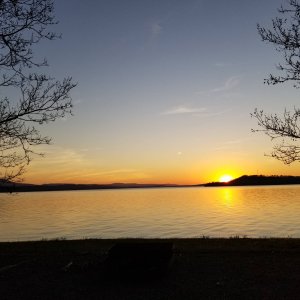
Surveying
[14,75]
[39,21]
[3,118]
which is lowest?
[3,118]

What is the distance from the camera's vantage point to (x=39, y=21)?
1608cm
